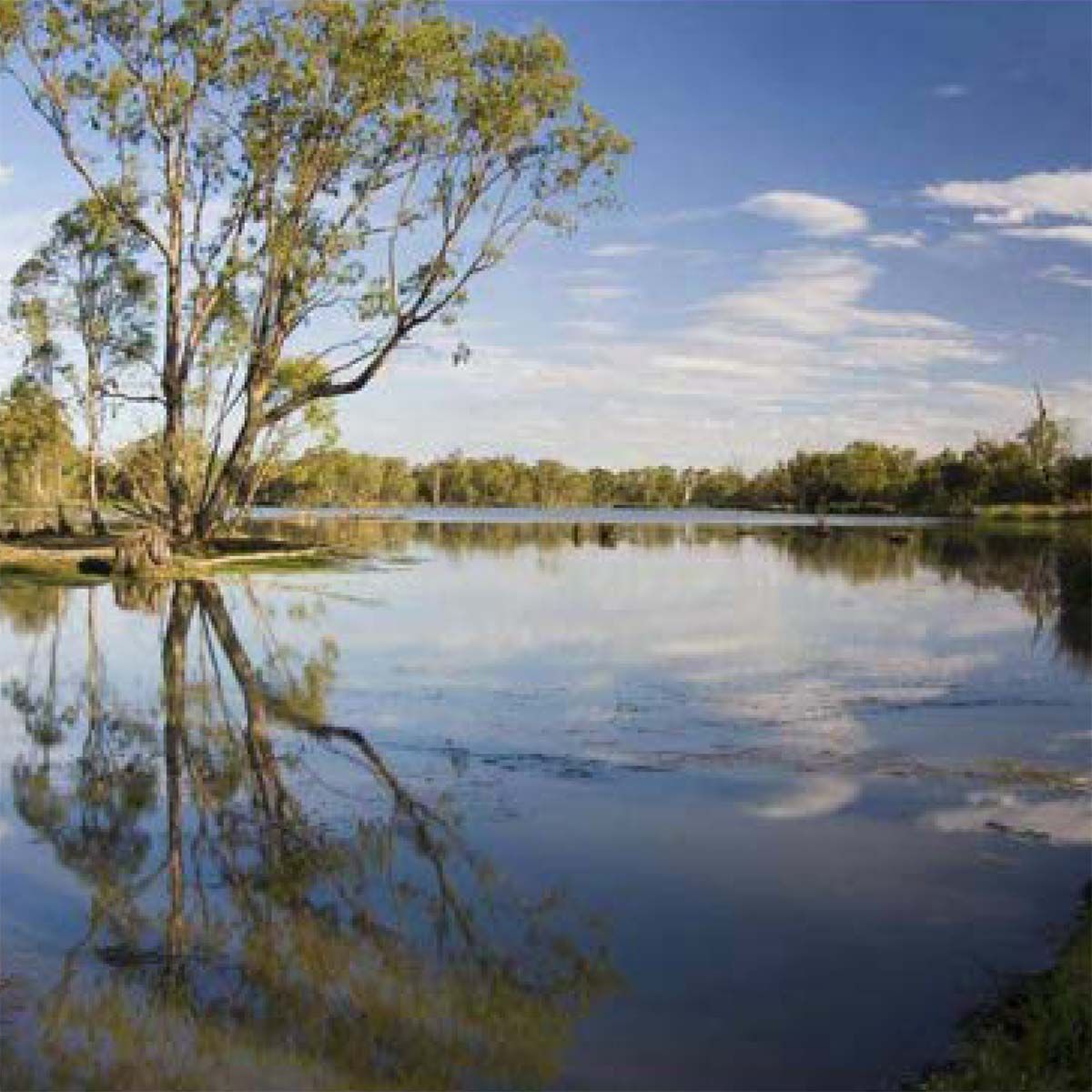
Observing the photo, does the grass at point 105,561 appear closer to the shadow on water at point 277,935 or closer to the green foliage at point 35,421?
the green foliage at point 35,421

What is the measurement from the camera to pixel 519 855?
10.3 metres

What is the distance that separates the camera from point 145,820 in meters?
11.0

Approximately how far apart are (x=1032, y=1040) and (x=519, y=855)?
4.54 m

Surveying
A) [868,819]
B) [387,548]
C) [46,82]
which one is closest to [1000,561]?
[387,548]

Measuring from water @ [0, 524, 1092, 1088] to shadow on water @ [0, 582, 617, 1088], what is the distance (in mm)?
30

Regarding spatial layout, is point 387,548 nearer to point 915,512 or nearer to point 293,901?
point 293,901

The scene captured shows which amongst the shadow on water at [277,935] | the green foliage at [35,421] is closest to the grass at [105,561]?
the green foliage at [35,421]

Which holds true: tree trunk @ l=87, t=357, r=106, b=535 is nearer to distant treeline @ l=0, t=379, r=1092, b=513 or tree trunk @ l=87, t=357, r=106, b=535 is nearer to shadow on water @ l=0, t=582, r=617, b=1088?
distant treeline @ l=0, t=379, r=1092, b=513

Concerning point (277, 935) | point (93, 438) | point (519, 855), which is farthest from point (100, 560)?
point (277, 935)

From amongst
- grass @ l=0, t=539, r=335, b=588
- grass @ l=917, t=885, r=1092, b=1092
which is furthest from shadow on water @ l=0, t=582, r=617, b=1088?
grass @ l=0, t=539, r=335, b=588

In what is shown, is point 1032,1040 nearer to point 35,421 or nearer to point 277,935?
point 277,935

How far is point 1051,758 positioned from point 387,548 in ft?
156

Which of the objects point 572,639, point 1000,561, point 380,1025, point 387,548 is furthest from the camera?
point 387,548

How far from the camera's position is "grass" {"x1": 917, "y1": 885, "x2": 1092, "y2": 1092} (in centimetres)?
630
